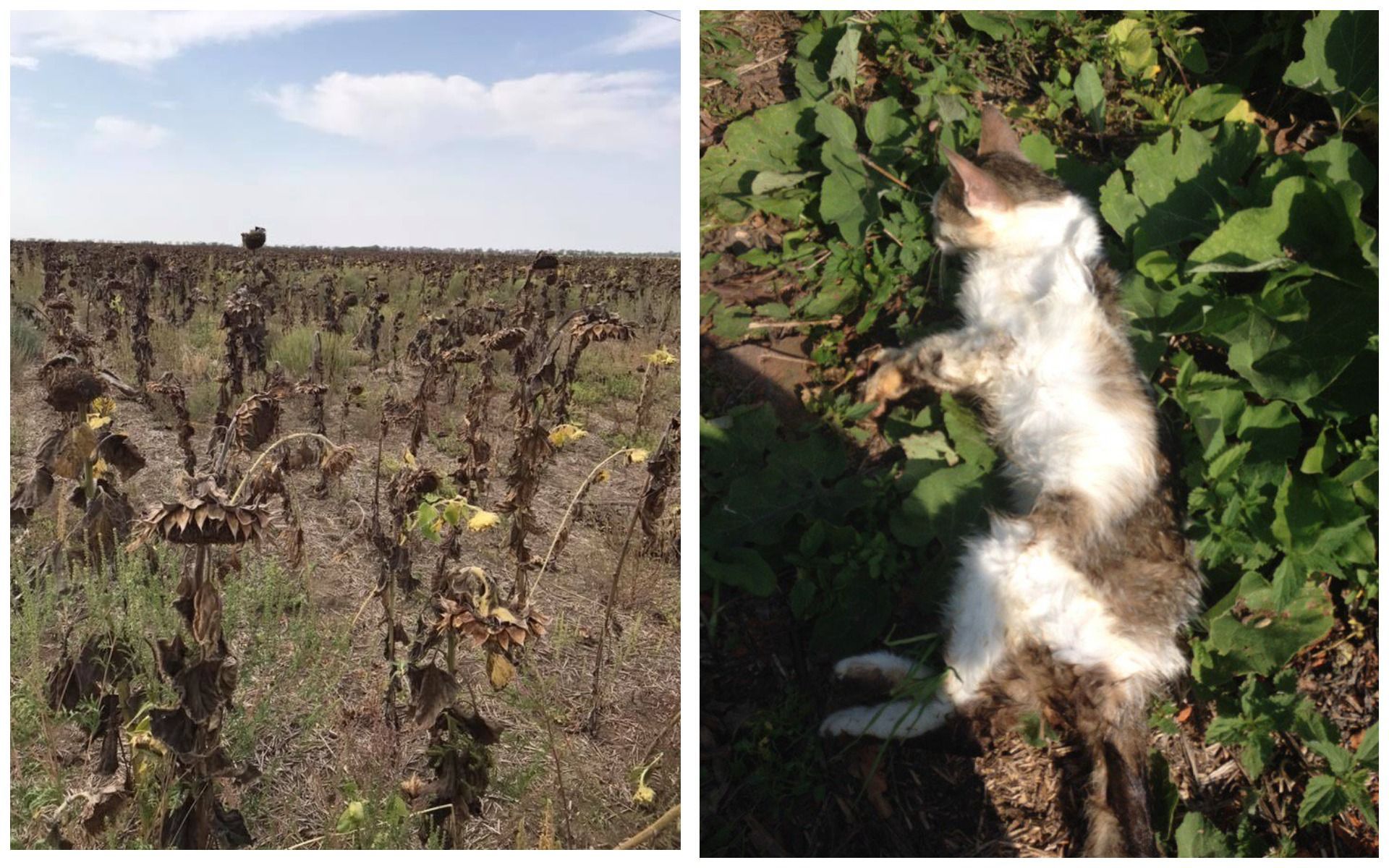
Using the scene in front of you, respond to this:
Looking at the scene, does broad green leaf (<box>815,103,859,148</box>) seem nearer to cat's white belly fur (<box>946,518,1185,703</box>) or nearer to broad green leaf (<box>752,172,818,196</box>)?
broad green leaf (<box>752,172,818,196</box>)

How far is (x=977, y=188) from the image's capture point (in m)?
2.43

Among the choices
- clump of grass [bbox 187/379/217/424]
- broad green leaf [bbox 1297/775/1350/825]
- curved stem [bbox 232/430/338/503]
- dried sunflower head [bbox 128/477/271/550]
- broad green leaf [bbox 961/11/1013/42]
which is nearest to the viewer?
A: dried sunflower head [bbox 128/477/271/550]

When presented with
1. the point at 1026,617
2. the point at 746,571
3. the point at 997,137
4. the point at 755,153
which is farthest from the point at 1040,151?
the point at 746,571

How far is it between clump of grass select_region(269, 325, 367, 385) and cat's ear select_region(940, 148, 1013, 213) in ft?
11.6

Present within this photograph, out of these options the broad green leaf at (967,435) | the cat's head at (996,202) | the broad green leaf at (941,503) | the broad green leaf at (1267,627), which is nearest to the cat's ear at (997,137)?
the cat's head at (996,202)

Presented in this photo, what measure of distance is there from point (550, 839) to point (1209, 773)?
4.94 feet

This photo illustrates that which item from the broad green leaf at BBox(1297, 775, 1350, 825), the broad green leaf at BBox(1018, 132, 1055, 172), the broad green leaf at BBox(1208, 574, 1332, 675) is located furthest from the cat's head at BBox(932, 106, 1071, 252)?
the broad green leaf at BBox(1297, 775, 1350, 825)

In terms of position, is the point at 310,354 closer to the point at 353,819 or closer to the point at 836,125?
the point at 836,125

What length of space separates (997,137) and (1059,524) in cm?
128

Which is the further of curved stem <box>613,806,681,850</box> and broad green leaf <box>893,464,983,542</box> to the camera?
broad green leaf <box>893,464,983,542</box>

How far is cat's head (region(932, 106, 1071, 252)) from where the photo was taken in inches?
96.3

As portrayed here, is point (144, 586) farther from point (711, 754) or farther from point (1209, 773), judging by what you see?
point (1209, 773)

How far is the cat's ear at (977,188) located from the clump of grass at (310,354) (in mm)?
3537

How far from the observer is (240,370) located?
3668mm
